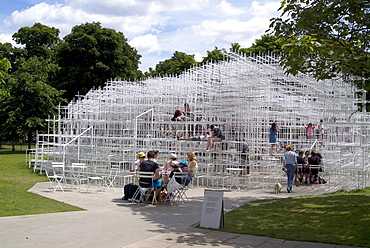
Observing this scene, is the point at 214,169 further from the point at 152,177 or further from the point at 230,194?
the point at 152,177

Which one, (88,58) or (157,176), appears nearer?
(157,176)

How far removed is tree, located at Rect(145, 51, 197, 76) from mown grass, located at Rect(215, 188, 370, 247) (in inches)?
1330

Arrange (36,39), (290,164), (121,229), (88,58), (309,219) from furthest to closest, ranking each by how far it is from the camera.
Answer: (36,39)
(88,58)
(290,164)
(309,219)
(121,229)

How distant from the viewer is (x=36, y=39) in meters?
49.4

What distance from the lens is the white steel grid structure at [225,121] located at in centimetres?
1652

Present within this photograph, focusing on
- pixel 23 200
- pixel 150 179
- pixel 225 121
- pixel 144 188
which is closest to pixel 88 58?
pixel 225 121

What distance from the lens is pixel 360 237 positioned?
8.16 metres

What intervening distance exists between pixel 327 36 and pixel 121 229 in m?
6.53

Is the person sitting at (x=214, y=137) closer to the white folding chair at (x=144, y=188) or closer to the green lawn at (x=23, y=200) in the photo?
the white folding chair at (x=144, y=188)

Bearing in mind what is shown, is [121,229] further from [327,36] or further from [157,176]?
[327,36]

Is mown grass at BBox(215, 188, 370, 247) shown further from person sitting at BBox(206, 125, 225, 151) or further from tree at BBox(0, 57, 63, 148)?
tree at BBox(0, 57, 63, 148)

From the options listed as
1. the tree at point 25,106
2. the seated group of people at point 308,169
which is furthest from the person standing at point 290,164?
the tree at point 25,106

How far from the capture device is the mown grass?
8.34 m

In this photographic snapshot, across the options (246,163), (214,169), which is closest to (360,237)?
(246,163)
